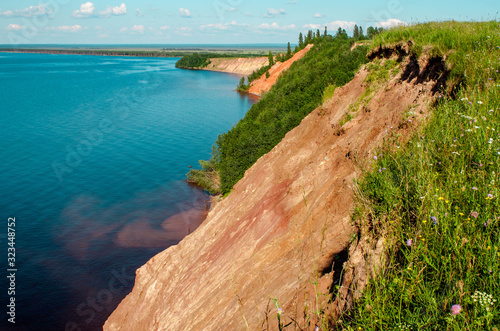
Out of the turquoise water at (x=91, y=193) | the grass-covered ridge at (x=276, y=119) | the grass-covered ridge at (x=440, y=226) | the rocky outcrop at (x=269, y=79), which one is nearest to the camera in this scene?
the grass-covered ridge at (x=440, y=226)

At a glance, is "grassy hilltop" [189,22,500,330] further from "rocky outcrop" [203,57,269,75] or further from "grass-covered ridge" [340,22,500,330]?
"rocky outcrop" [203,57,269,75]

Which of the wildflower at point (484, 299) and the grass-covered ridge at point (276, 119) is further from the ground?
the wildflower at point (484, 299)

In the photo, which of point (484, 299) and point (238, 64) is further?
point (238, 64)

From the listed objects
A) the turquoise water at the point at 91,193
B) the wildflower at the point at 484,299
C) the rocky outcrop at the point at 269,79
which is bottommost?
the turquoise water at the point at 91,193

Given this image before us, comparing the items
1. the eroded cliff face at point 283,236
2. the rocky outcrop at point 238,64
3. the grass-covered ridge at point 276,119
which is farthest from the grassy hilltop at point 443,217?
the rocky outcrop at point 238,64

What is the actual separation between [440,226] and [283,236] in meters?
Result: 5.51

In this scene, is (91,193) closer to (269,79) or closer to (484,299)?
(484,299)

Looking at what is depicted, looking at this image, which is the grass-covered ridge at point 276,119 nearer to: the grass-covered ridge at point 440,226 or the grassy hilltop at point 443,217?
the grassy hilltop at point 443,217

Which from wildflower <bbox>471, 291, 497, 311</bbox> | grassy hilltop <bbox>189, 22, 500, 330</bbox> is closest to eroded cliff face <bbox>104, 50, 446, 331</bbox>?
grassy hilltop <bbox>189, 22, 500, 330</bbox>

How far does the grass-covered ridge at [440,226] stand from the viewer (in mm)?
3660

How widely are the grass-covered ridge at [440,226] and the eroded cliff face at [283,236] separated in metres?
0.57

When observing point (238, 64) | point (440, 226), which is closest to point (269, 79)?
point (238, 64)

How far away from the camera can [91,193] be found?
35156mm

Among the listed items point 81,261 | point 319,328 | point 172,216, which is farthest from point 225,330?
point 172,216
